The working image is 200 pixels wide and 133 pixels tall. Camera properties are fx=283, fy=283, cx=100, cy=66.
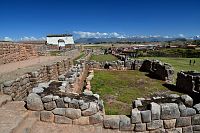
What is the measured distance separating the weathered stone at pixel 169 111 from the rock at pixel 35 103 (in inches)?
135

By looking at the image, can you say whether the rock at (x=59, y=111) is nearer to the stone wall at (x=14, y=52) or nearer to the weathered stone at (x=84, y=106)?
the weathered stone at (x=84, y=106)

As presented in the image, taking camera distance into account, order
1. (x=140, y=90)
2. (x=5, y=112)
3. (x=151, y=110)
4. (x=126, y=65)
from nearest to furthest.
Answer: (x=151, y=110), (x=5, y=112), (x=140, y=90), (x=126, y=65)

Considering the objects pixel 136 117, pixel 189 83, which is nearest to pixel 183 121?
pixel 136 117

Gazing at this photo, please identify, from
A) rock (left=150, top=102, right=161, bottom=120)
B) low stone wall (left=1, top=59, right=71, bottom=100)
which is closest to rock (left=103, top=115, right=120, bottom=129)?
rock (left=150, top=102, right=161, bottom=120)

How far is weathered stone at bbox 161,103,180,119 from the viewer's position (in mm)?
7785

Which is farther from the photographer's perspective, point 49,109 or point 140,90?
point 140,90

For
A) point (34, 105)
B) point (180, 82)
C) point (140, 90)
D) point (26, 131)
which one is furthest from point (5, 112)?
point (180, 82)

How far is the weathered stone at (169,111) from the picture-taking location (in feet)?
25.5

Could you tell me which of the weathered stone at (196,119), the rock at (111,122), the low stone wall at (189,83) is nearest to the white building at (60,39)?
the low stone wall at (189,83)

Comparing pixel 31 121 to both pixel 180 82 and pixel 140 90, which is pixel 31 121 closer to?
pixel 140 90

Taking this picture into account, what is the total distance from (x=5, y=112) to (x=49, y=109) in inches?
52.2

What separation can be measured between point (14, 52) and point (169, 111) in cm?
1918

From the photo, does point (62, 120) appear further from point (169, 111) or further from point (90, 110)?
point (169, 111)

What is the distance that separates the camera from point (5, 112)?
8.29 metres
